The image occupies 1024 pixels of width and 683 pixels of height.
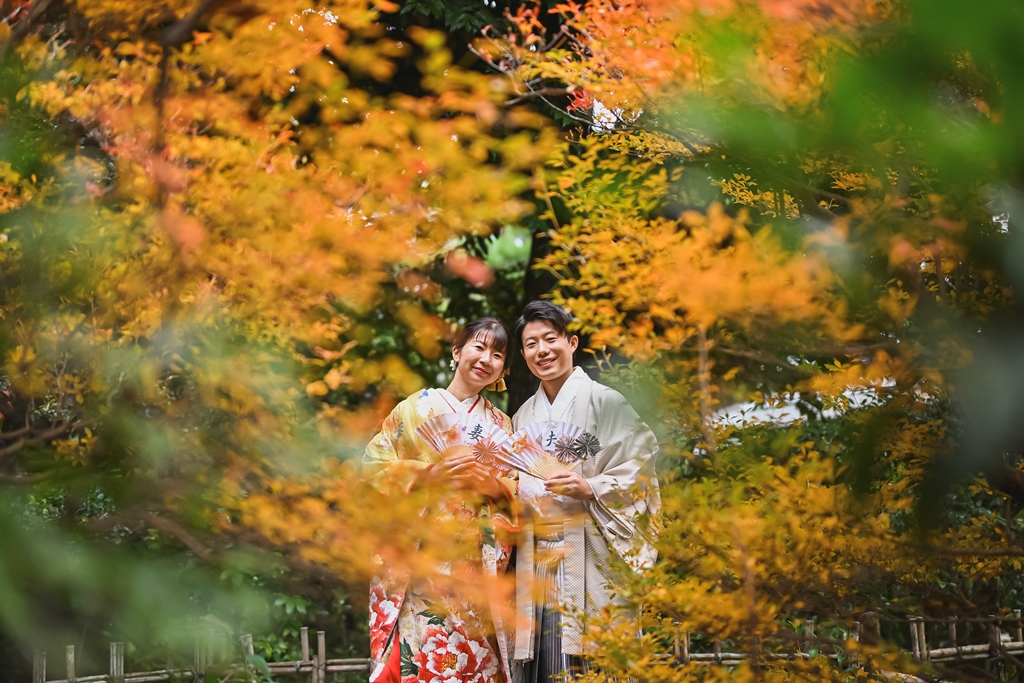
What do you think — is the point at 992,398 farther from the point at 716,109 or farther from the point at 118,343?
the point at 118,343

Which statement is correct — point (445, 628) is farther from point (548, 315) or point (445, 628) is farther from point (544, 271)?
point (544, 271)

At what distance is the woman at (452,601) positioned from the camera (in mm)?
2893

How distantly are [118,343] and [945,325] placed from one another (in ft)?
2.37

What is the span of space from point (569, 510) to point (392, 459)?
23.9 inches

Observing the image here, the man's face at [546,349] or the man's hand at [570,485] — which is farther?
the man's face at [546,349]

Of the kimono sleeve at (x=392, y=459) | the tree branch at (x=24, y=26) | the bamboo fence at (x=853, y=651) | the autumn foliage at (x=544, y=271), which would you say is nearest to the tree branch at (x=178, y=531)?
the autumn foliage at (x=544, y=271)

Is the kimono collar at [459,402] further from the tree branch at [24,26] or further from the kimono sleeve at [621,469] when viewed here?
the tree branch at [24,26]

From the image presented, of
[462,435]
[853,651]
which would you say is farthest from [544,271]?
[853,651]

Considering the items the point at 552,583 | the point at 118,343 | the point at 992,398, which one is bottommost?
the point at 552,583

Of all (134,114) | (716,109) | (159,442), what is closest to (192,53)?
(134,114)

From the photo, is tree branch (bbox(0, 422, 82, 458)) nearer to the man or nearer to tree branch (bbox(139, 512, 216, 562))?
tree branch (bbox(139, 512, 216, 562))

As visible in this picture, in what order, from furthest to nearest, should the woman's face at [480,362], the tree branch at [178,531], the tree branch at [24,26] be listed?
1. the woman's face at [480,362]
2. the tree branch at [24,26]
3. the tree branch at [178,531]

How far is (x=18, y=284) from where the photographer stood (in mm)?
757

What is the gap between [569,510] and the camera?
299 centimetres
